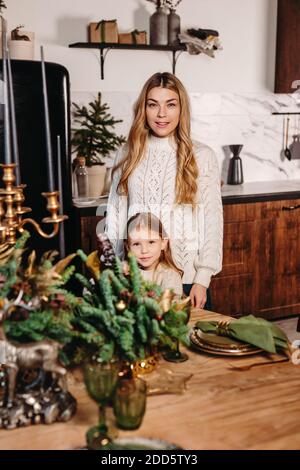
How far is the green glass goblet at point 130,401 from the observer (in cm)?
129

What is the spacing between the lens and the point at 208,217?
2514 mm

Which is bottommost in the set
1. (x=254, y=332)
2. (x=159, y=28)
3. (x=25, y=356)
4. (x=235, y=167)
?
(x=254, y=332)

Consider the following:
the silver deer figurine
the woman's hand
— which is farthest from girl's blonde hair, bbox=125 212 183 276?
the silver deer figurine

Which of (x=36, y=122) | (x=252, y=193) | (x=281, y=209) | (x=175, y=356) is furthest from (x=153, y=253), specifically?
(x=281, y=209)

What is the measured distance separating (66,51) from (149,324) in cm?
309

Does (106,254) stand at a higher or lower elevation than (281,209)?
higher

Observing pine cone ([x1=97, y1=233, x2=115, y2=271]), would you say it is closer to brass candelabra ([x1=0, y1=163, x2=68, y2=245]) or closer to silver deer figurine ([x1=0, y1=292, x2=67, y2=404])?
brass candelabra ([x1=0, y1=163, x2=68, y2=245])

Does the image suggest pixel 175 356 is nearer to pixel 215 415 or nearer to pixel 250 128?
pixel 215 415

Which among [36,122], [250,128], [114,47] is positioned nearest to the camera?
[36,122]

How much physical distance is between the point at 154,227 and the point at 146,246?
0.42ft

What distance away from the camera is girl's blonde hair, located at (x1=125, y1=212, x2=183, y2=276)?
92.0 inches

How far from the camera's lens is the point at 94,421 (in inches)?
54.1

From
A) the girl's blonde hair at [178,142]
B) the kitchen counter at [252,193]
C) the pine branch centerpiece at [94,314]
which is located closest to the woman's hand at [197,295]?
the girl's blonde hair at [178,142]

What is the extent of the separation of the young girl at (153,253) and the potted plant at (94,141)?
5.29ft
